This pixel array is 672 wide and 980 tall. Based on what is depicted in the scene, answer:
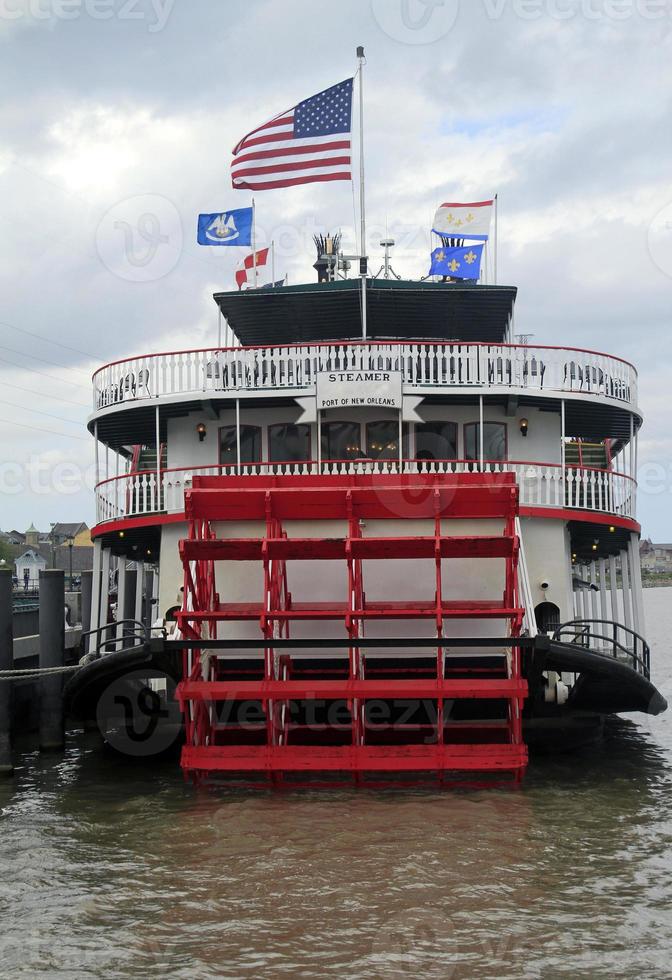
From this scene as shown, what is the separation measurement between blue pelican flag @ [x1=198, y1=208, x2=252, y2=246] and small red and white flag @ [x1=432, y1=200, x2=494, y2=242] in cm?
279

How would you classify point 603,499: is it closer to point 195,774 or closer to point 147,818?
point 195,774

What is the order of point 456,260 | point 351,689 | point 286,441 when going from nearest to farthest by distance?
1. point 351,689
2. point 286,441
3. point 456,260

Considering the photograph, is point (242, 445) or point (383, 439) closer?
point (383, 439)

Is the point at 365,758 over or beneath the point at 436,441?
beneath

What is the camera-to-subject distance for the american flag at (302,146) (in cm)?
1515

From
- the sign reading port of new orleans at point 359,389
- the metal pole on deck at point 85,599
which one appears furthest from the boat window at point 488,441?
the metal pole on deck at point 85,599

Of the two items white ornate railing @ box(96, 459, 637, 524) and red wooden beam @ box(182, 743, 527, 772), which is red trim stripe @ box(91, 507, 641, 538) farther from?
red wooden beam @ box(182, 743, 527, 772)

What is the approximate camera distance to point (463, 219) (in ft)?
52.3

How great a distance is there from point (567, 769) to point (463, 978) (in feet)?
18.8

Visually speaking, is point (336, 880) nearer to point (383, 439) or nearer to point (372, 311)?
point (383, 439)

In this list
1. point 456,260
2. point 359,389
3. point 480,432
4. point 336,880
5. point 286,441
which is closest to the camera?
point 336,880

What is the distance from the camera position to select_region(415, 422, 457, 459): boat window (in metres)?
14.3

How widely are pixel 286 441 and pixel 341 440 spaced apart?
2.36ft

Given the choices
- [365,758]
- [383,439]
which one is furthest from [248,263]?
[365,758]
